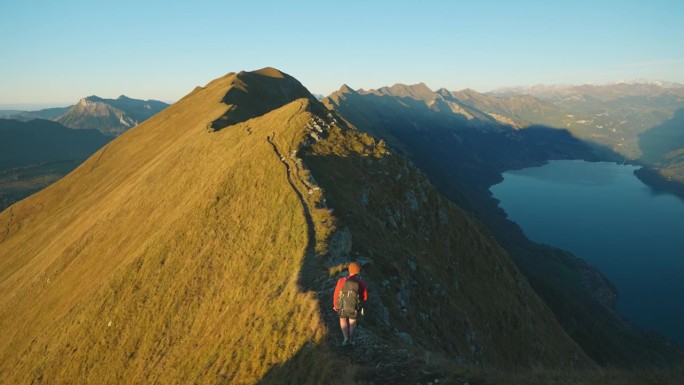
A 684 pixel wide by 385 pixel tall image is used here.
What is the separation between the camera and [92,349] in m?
35.1

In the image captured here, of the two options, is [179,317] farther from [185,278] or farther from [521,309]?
[521,309]

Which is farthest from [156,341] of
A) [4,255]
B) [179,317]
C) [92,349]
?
[4,255]

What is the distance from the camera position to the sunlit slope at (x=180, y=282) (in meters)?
23.5

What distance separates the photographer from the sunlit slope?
927 inches

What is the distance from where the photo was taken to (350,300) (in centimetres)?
1664

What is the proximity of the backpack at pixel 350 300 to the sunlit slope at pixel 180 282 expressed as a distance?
300 centimetres

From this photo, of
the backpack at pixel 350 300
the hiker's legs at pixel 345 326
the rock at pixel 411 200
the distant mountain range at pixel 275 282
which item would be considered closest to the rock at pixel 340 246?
the distant mountain range at pixel 275 282

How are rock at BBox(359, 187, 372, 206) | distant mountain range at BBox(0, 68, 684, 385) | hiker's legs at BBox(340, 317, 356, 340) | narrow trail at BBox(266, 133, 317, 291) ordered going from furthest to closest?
rock at BBox(359, 187, 372, 206)
narrow trail at BBox(266, 133, 317, 291)
distant mountain range at BBox(0, 68, 684, 385)
hiker's legs at BBox(340, 317, 356, 340)

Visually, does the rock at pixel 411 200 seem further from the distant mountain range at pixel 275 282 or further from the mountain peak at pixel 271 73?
the mountain peak at pixel 271 73

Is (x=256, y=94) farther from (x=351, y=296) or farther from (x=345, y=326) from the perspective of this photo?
Answer: (x=351, y=296)

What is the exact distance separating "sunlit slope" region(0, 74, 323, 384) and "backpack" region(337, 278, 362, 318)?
3001mm

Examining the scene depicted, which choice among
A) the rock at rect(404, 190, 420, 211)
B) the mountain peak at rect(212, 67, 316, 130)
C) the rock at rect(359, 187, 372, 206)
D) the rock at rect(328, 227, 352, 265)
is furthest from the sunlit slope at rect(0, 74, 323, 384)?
the mountain peak at rect(212, 67, 316, 130)

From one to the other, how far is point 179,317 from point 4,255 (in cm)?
7953

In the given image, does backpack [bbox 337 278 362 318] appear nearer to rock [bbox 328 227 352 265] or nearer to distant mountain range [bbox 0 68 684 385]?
distant mountain range [bbox 0 68 684 385]
